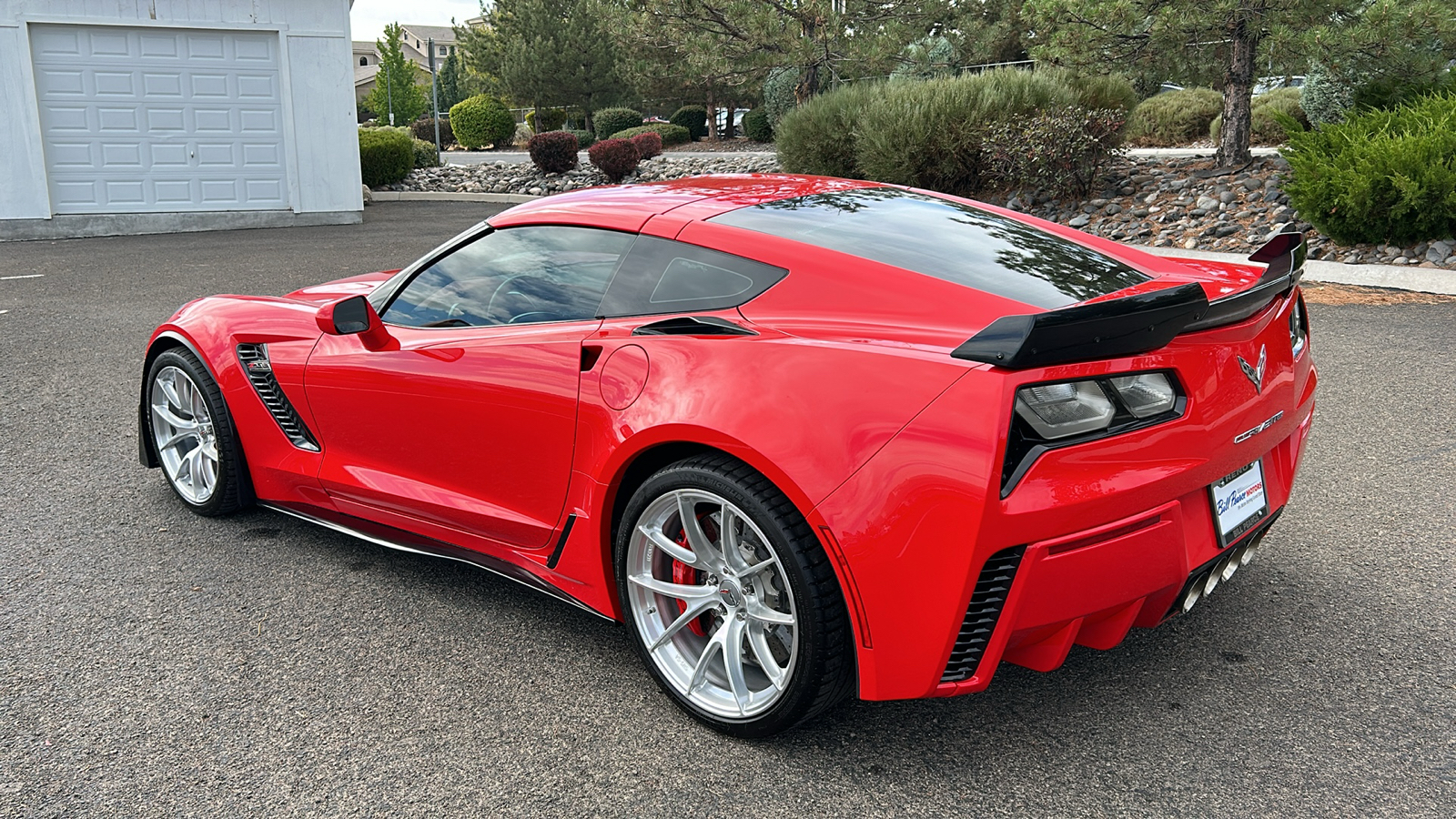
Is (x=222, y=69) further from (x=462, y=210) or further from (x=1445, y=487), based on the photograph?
(x=1445, y=487)

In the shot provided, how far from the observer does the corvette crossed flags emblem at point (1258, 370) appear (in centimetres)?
261

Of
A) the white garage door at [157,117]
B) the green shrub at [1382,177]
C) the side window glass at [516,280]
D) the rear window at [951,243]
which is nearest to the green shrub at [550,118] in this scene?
the white garage door at [157,117]

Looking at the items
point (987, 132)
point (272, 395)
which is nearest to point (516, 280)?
Result: point (272, 395)

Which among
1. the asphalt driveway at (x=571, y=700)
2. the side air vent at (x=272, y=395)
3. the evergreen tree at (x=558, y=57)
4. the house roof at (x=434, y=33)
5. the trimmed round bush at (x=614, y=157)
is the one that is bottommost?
the asphalt driveway at (x=571, y=700)

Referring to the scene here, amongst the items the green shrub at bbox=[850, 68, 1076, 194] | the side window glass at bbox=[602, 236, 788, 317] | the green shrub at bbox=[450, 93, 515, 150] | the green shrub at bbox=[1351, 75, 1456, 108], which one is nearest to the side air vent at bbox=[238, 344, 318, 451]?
the side window glass at bbox=[602, 236, 788, 317]

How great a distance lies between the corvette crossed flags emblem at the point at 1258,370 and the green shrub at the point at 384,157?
23433 millimetres

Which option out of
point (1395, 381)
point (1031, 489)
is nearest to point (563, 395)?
point (1031, 489)

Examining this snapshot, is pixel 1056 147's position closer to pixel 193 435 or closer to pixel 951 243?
pixel 951 243

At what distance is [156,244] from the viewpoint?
15.5m

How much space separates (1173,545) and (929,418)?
2.20ft

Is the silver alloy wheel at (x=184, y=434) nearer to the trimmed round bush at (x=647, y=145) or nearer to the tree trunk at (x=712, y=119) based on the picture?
the trimmed round bush at (x=647, y=145)

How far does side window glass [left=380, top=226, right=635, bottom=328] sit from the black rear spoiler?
1258 mm

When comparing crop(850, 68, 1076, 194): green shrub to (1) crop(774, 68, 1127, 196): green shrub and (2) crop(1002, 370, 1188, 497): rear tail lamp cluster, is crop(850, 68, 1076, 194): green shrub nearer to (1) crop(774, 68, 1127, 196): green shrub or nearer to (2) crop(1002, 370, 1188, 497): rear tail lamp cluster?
(1) crop(774, 68, 1127, 196): green shrub

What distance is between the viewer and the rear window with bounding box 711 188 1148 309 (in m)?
2.79
